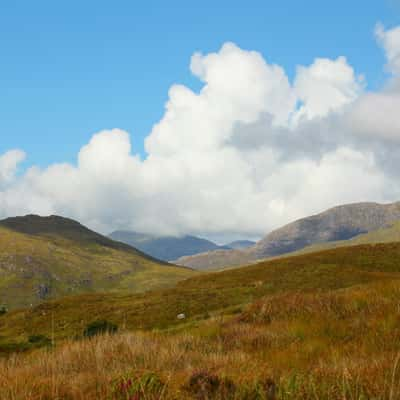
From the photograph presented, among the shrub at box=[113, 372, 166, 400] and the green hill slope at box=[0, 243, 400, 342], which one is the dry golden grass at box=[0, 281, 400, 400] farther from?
the green hill slope at box=[0, 243, 400, 342]

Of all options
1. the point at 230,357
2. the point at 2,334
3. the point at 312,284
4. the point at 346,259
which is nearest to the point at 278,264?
the point at 346,259

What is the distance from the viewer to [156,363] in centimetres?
708

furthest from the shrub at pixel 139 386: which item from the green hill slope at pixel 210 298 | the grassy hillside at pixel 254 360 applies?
the green hill slope at pixel 210 298

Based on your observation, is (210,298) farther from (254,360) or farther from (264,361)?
(254,360)

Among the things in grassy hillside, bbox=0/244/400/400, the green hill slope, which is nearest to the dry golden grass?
grassy hillside, bbox=0/244/400/400

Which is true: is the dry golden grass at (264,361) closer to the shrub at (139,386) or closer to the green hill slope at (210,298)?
the shrub at (139,386)

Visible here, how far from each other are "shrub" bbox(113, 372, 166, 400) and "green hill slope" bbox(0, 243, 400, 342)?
22148 millimetres

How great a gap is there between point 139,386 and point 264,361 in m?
2.51

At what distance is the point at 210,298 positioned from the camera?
141ft

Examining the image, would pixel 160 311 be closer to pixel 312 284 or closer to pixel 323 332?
pixel 312 284

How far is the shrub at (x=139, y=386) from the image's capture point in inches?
196

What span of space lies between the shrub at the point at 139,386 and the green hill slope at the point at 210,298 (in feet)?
72.7

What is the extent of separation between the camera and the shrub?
4.97m

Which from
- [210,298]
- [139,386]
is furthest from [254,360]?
[210,298]
